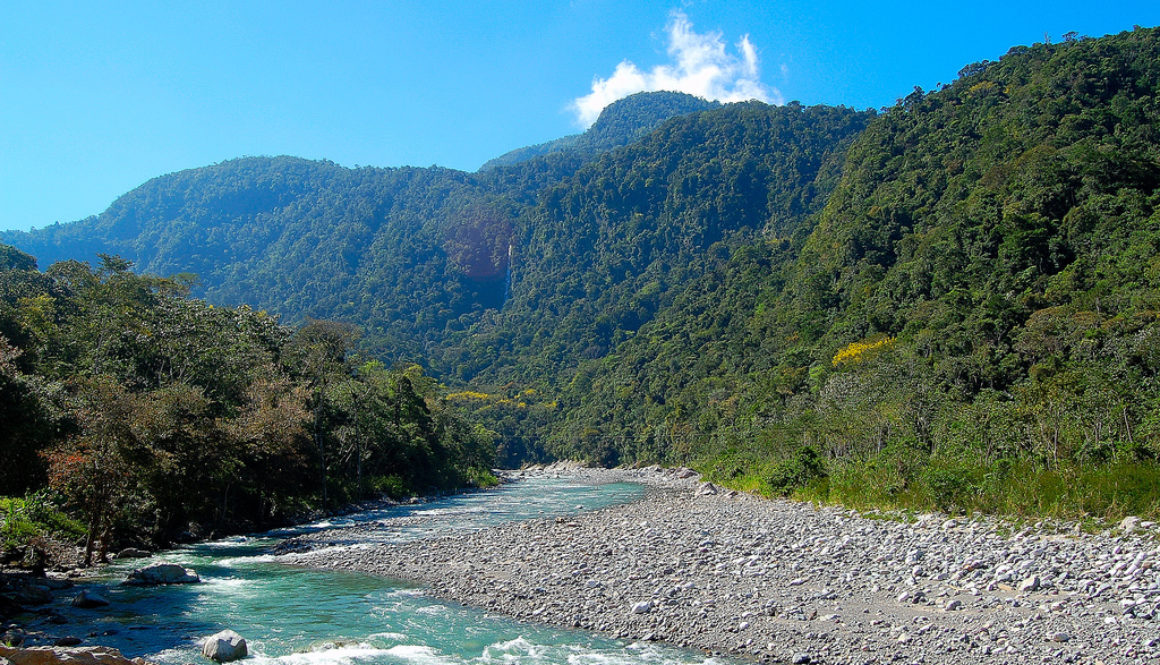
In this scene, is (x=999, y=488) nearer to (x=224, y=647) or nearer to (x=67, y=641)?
(x=224, y=647)

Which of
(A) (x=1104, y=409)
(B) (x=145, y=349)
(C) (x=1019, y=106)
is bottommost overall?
(A) (x=1104, y=409)

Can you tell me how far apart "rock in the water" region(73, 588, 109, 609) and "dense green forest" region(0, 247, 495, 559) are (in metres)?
3.84

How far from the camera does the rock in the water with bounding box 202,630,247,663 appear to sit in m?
11.3

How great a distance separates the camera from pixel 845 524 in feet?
72.1

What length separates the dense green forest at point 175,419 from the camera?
1814 centimetres

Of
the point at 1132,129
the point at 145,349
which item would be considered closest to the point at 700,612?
the point at 145,349

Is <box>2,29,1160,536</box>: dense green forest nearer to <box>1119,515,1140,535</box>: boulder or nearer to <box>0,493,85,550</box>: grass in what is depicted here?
<box>1119,515,1140,535</box>: boulder

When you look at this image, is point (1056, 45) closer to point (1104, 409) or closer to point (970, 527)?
point (1104, 409)

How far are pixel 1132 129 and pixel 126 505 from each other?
8649cm

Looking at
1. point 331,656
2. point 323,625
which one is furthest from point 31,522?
point 331,656

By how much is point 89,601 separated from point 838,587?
622 inches

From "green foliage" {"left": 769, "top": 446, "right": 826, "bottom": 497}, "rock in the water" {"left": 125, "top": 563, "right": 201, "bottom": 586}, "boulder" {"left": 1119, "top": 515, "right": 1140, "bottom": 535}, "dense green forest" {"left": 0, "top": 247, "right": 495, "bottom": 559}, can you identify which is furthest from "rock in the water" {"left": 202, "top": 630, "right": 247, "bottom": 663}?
"green foliage" {"left": 769, "top": 446, "right": 826, "bottom": 497}

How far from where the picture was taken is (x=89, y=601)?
1436 cm

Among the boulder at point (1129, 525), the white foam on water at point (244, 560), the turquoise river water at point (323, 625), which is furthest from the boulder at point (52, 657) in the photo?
the boulder at point (1129, 525)
